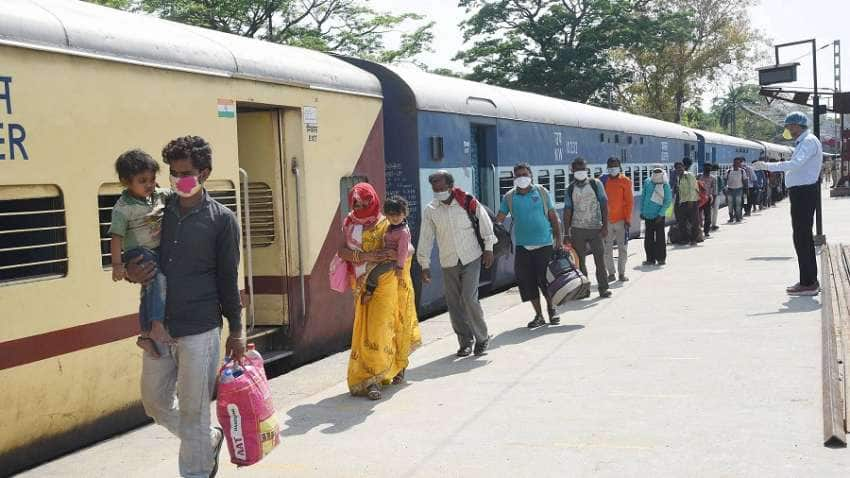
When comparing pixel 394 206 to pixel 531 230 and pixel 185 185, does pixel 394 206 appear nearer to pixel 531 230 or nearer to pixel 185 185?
pixel 531 230

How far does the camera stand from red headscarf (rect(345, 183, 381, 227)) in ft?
22.6

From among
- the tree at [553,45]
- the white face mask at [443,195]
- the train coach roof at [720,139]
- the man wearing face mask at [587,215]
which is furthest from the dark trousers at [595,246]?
the tree at [553,45]

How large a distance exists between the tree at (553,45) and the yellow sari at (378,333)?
40.2m

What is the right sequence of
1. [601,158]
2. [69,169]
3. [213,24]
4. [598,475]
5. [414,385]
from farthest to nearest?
[213,24], [601,158], [414,385], [69,169], [598,475]

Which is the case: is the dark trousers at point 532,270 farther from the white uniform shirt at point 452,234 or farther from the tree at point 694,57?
the tree at point 694,57

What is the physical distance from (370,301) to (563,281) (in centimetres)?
318

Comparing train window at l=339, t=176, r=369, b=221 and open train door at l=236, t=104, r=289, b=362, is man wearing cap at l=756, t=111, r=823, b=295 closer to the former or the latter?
train window at l=339, t=176, r=369, b=221

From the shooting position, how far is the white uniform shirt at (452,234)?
26.4 feet

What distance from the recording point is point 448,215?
26.4ft

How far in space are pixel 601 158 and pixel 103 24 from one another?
12752 millimetres

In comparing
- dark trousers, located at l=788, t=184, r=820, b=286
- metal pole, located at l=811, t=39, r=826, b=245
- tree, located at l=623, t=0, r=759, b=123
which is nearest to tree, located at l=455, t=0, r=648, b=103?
tree, located at l=623, t=0, r=759, b=123

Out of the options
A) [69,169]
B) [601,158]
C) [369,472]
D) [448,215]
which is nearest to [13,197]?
[69,169]

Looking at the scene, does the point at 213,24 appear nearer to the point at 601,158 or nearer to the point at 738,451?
the point at 601,158

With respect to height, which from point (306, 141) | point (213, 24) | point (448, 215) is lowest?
point (448, 215)
